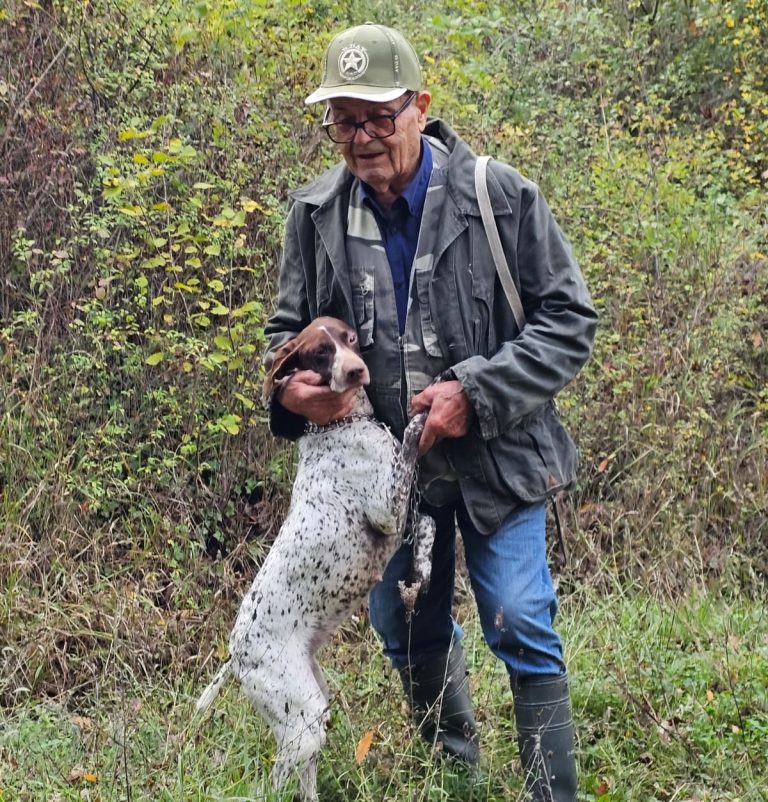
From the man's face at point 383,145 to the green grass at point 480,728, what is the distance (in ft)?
5.76

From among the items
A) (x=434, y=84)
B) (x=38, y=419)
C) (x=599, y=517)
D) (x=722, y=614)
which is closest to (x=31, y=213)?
(x=38, y=419)

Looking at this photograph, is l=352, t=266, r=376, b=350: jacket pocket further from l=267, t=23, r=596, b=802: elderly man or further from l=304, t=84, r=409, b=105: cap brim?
l=304, t=84, r=409, b=105: cap brim

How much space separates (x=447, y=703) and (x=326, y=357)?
1.31m

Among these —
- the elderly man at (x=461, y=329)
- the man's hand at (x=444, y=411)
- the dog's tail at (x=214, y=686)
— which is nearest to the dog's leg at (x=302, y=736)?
the dog's tail at (x=214, y=686)

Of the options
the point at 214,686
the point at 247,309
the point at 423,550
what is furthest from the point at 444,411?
the point at 247,309

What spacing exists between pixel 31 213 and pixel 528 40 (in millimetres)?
4604

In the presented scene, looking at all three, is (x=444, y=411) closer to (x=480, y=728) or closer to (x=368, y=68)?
(x=368, y=68)

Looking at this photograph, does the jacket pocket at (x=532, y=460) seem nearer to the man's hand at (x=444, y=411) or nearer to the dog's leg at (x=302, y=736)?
the man's hand at (x=444, y=411)

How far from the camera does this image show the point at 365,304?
316 centimetres

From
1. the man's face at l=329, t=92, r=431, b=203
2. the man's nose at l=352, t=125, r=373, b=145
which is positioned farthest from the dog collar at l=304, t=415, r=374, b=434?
the man's nose at l=352, t=125, r=373, b=145

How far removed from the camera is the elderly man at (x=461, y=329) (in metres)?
3.03

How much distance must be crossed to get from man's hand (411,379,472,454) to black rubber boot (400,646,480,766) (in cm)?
93

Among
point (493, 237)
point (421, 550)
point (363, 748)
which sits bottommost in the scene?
point (363, 748)

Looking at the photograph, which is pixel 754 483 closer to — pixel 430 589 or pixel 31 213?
pixel 430 589
